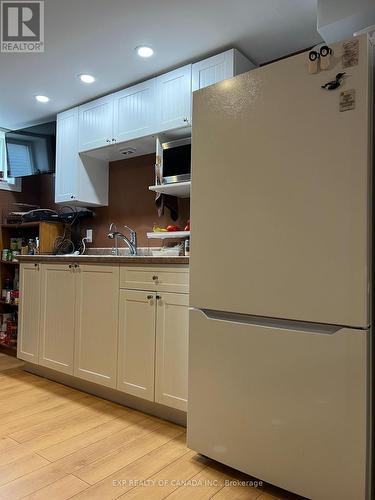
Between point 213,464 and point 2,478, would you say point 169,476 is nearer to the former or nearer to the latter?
point 213,464

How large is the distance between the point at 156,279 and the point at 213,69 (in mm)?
1438

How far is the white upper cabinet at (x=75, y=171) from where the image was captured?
328cm

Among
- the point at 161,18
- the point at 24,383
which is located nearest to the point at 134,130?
the point at 161,18

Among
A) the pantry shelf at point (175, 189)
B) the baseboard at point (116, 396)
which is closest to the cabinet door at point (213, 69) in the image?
the pantry shelf at point (175, 189)

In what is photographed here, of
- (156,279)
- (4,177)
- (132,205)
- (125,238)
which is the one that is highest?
(4,177)

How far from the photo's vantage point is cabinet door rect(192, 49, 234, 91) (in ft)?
7.57

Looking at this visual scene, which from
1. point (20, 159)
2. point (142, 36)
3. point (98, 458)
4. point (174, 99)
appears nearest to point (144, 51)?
point (142, 36)

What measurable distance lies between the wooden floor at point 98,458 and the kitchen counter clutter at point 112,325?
18 centimetres

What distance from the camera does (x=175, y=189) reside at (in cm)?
266

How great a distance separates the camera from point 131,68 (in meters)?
2.64

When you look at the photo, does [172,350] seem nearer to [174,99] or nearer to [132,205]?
[132,205]

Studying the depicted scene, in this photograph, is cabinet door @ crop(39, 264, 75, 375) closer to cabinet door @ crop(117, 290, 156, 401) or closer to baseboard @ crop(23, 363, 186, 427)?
baseboard @ crop(23, 363, 186, 427)

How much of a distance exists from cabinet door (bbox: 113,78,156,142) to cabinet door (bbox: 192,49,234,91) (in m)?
0.40

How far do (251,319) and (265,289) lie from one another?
0.15m
